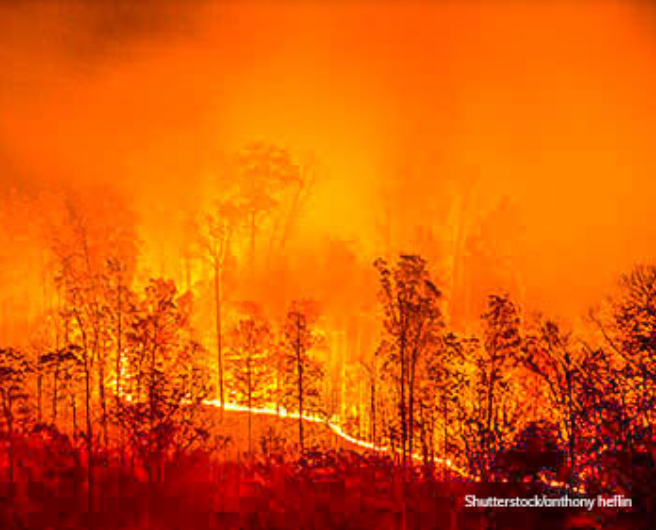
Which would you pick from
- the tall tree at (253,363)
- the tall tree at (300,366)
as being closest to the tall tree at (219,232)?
the tall tree at (253,363)

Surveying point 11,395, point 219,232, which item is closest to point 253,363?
point 11,395

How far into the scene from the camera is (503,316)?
16.2 meters

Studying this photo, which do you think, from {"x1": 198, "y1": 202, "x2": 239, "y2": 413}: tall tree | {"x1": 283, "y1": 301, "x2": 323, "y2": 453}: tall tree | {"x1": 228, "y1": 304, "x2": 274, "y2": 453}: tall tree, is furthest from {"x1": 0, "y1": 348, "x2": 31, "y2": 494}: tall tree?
{"x1": 198, "y1": 202, "x2": 239, "y2": 413}: tall tree

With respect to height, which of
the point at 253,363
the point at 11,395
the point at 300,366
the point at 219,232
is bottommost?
the point at 11,395

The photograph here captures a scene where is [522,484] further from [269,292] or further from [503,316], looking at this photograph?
[269,292]

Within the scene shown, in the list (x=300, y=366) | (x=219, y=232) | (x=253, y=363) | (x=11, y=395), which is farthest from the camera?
(x=219, y=232)

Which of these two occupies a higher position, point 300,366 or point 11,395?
point 300,366

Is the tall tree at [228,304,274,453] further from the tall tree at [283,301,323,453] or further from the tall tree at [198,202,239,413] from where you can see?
the tall tree at [198,202,239,413]

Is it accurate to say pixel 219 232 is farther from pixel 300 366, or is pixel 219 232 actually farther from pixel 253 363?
pixel 300 366

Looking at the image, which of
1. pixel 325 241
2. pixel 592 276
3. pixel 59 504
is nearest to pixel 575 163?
pixel 592 276

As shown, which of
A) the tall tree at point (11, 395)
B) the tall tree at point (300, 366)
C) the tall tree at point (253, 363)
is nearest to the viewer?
the tall tree at point (11, 395)

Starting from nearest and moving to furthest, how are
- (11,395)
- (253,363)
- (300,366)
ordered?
1. (11,395)
2. (300,366)
3. (253,363)

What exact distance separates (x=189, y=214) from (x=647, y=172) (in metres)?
63.8

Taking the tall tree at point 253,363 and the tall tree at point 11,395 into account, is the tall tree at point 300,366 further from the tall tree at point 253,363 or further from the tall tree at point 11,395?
the tall tree at point 11,395
